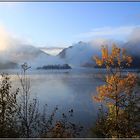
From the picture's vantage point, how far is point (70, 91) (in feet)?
101

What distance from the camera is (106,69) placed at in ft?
50.1

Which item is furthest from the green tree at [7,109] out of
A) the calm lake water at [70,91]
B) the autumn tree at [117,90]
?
the calm lake water at [70,91]

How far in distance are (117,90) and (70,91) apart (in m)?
16.5

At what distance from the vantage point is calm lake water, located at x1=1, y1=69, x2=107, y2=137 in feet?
65.9

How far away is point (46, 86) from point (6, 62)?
12239 millimetres

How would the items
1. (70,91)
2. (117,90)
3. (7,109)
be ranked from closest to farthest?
(7,109)
(117,90)
(70,91)

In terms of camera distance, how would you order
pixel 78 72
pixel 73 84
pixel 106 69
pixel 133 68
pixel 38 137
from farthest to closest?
1. pixel 73 84
2. pixel 78 72
3. pixel 133 68
4. pixel 106 69
5. pixel 38 137

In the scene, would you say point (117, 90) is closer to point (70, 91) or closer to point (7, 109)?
point (7, 109)

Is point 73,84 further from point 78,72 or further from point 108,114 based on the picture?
point 108,114

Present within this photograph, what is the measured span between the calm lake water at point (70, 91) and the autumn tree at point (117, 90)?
1.45m

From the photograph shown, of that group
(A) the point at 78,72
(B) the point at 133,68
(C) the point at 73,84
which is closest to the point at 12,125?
(B) the point at 133,68

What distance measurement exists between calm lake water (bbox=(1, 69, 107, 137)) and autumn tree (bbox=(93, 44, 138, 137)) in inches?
56.9

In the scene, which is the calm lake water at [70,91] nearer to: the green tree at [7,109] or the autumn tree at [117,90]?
the autumn tree at [117,90]

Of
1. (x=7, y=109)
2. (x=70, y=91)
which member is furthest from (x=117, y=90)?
(x=70, y=91)
